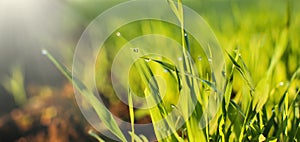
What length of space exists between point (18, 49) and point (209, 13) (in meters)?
0.54

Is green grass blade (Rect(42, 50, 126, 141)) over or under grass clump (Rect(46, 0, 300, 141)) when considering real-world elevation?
over

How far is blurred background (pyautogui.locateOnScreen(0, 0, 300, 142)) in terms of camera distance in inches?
45.4

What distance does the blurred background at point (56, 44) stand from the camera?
1.15 meters

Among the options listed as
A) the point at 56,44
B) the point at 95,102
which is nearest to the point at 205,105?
A: the point at 95,102

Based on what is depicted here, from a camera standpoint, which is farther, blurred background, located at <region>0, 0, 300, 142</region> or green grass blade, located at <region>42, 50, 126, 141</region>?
blurred background, located at <region>0, 0, 300, 142</region>

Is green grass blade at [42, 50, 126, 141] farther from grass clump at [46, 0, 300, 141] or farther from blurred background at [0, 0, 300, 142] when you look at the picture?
blurred background at [0, 0, 300, 142]

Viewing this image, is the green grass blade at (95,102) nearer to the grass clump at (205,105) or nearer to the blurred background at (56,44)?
the grass clump at (205,105)

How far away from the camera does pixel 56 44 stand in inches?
54.6

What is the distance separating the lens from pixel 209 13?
5.02 feet

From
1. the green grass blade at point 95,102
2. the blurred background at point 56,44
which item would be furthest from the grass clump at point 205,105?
the blurred background at point 56,44

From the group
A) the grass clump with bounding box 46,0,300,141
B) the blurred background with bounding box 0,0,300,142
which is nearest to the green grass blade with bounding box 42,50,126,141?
the grass clump with bounding box 46,0,300,141

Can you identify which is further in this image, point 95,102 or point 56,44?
point 56,44

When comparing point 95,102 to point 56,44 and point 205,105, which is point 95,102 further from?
point 56,44

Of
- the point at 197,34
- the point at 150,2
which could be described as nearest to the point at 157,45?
the point at 197,34
